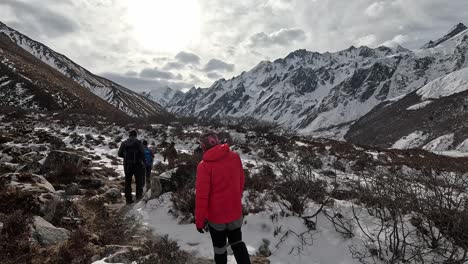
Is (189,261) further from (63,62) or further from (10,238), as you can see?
(63,62)

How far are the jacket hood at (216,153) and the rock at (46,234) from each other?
353 centimetres

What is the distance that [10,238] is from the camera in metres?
5.65

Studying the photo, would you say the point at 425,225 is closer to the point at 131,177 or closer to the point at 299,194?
the point at 299,194

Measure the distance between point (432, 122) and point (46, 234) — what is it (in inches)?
3511

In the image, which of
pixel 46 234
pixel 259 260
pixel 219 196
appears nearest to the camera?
pixel 219 196

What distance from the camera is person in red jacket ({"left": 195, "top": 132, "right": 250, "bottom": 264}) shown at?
4555 mm

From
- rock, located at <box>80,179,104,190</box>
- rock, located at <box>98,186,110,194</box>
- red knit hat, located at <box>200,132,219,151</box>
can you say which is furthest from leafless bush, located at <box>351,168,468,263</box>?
rock, located at <box>80,179,104,190</box>

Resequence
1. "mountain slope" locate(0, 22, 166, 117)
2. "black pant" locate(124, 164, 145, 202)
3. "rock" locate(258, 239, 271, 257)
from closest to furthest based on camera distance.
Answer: "rock" locate(258, 239, 271, 257) < "black pant" locate(124, 164, 145, 202) < "mountain slope" locate(0, 22, 166, 117)

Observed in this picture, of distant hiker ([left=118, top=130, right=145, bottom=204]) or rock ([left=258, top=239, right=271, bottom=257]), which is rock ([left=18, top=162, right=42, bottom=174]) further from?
rock ([left=258, top=239, right=271, bottom=257])

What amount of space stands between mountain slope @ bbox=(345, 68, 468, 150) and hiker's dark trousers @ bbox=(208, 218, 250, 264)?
179ft

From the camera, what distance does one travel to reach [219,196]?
4.64 meters


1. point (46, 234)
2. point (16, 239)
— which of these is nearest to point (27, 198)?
point (46, 234)

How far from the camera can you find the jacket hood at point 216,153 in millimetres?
4523

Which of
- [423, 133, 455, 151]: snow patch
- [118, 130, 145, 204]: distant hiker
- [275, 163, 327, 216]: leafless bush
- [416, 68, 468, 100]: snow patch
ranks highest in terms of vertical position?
[416, 68, 468, 100]: snow patch
